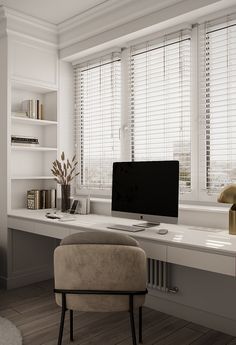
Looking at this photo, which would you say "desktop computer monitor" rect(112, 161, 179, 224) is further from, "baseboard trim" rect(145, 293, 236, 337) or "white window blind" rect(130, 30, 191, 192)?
"baseboard trim" rect(145, 293, 236, 337)

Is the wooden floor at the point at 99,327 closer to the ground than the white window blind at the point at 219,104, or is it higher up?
closer to the ground

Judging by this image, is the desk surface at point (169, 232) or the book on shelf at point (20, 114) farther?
the book on shelf at point (20, 114)

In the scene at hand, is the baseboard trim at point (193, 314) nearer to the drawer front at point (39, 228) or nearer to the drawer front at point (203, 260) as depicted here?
the drawer front at point (203, 260)

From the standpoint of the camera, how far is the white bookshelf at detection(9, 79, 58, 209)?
12.2 feet

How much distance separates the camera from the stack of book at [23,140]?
3.60 m

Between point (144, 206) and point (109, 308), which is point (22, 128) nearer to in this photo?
point (144, 206)

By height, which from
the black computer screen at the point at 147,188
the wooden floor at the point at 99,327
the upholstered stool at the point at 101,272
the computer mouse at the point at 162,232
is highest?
the black computer screen at the point at 147,188

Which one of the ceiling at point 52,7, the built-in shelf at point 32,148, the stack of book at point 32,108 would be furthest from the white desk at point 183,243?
the ceiling at point 52,7

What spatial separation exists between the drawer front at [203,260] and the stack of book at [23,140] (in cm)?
212

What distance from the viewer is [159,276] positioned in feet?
9.50

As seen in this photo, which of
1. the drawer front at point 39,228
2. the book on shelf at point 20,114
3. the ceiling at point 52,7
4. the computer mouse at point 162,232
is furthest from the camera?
the book on shelf at point 20,114

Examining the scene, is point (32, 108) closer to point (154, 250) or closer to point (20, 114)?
point (20, 114)

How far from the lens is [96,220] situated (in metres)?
3.10

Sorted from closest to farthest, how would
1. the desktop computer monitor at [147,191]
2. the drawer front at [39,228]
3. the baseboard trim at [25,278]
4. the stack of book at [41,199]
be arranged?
the desktop computer monitor at [147,191] < the drawer front at [39,228] < the baseboard trim at [25,278] < the stack of book at [41,199]
